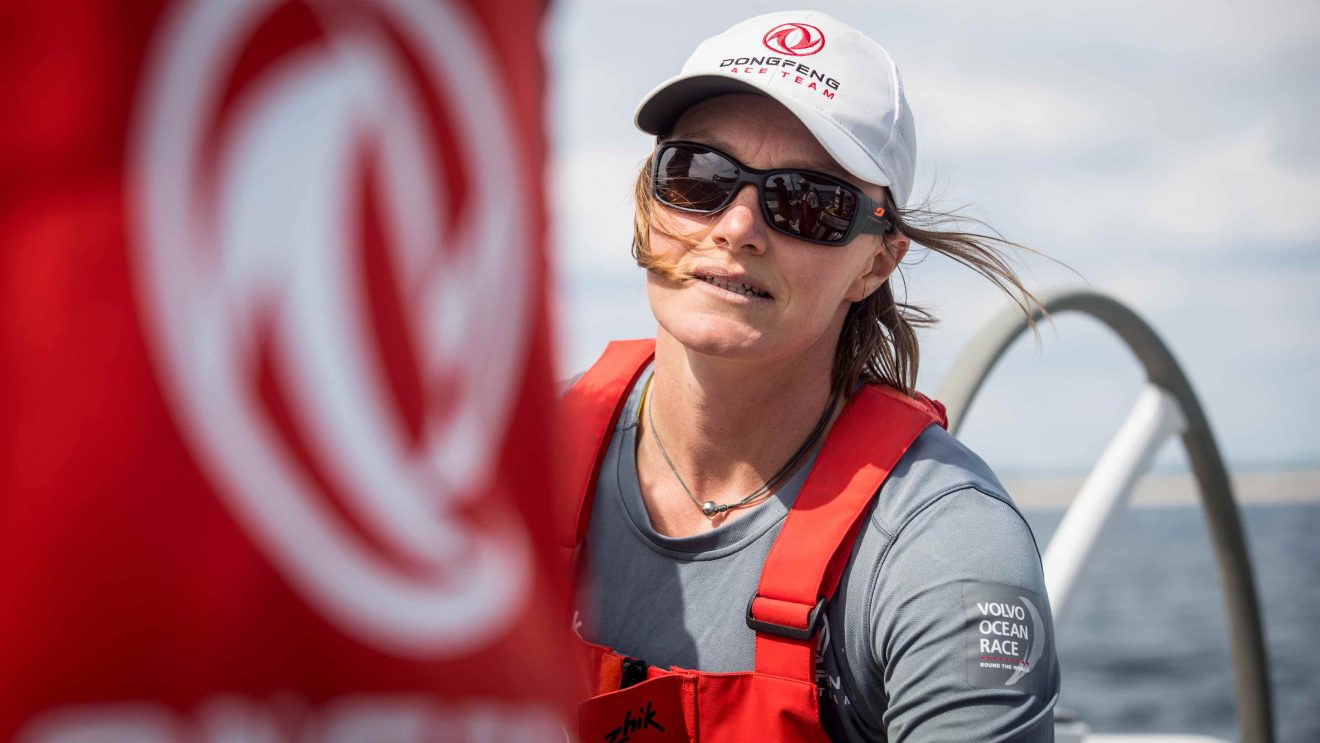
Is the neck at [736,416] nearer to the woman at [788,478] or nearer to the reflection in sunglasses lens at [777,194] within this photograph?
the woman at [788,478]

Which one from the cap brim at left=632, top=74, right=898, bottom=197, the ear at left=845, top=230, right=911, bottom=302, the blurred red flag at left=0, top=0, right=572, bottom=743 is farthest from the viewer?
the ear at left=845, top=230, right=911, bottom=302

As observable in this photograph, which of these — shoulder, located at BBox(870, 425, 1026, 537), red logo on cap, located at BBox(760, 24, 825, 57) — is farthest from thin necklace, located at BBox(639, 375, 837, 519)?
red logo on cap, located at BBox(760, 24, 825, 57)

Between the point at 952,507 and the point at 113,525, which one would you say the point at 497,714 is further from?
the point at 952,507

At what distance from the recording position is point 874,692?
83.3 inches

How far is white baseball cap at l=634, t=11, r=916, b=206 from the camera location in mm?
2188

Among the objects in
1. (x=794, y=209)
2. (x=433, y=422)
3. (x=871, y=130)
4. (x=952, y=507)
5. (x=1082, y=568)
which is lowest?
(x=1082, y=568)

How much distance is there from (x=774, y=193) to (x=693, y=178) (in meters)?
0.15

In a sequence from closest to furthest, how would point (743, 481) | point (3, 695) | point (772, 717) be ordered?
point (3, 695) → point (772, 717) → point (743, 481)

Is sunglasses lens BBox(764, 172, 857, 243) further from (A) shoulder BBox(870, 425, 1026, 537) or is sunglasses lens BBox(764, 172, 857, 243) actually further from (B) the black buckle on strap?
(B) the black buckle on strap

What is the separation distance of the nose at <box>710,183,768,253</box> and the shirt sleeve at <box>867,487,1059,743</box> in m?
0.54

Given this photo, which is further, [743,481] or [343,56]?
[743,481]

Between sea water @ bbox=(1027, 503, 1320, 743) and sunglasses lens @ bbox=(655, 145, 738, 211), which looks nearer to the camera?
sunglasses lens @ bbox=(655, 145, 738, 211)

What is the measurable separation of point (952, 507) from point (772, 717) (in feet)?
1.54

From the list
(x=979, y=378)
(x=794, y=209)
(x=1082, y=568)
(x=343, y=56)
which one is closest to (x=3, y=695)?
(x=343, y=56)
